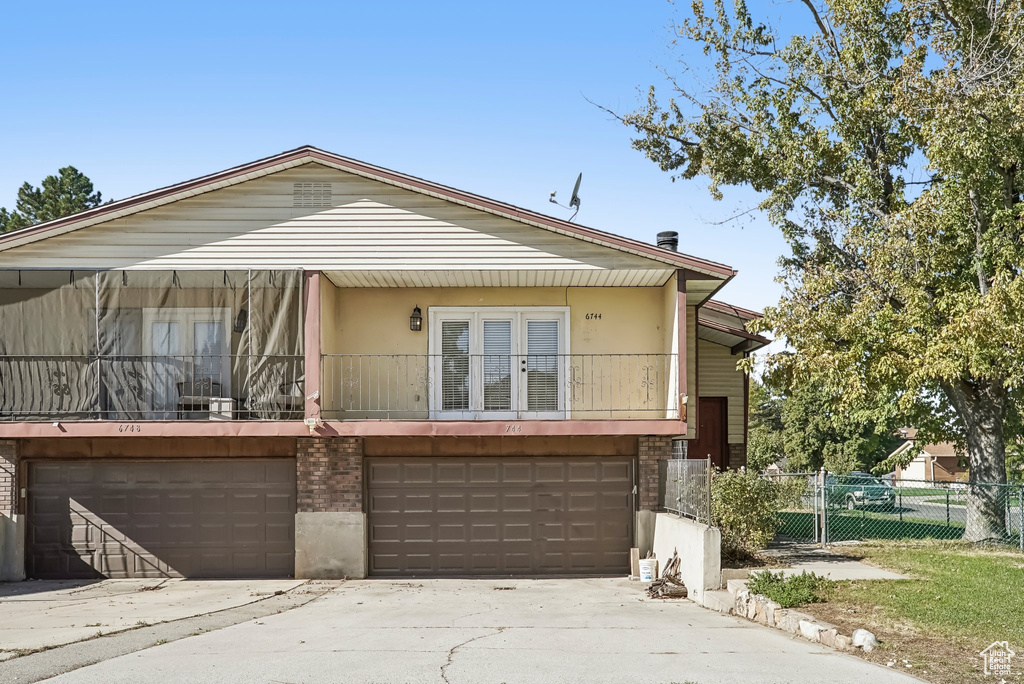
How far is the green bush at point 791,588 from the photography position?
36.1 ft

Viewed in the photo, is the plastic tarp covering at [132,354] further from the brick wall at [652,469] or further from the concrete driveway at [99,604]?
the brick wall at [652,469]

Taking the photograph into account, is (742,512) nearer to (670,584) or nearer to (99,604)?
(670,584)

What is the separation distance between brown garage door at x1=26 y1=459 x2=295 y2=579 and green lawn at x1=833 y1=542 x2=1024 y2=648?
9205 millimetres

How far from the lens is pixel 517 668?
8.45m

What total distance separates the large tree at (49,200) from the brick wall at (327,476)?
22473 mm

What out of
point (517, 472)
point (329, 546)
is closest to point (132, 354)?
point (329, 546)

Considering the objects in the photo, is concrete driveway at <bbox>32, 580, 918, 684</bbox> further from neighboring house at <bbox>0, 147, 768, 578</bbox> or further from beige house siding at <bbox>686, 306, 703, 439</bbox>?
beige house siding at <bbox>686, 306, 703, 439</bbox>

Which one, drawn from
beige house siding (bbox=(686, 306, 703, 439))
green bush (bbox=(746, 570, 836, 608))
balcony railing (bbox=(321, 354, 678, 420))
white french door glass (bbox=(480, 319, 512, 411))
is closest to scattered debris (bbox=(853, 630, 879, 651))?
green bush (bbox=(746, 570, 836, 608))

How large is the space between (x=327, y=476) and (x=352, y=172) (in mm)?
5045

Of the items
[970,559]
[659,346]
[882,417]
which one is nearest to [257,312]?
[659,346]

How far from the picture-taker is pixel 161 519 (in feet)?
52.0

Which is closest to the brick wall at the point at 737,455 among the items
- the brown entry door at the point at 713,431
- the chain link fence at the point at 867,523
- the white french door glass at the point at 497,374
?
the brown entry door at the point at 713,431

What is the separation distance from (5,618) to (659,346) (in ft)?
35.4

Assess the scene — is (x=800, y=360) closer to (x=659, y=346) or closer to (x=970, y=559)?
(x=659, y=346)
